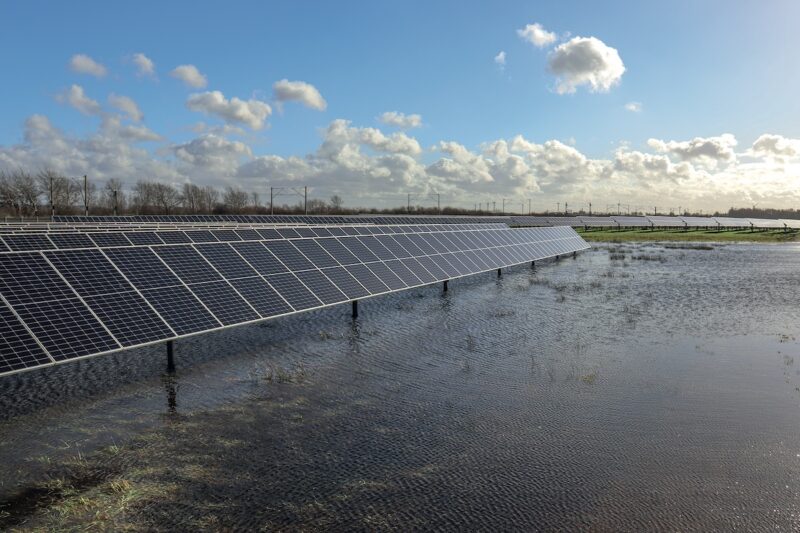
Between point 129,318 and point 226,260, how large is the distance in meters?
6.27

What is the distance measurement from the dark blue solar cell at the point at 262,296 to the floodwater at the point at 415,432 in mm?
1264

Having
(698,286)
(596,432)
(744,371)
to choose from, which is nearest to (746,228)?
(698,286)

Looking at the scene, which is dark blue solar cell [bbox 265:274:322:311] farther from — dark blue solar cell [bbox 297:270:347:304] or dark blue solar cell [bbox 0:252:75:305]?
dark blue solar cell [bbox 0:252:75:305]

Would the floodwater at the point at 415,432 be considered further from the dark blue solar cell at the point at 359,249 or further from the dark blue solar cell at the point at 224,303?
the dark blue solar cell at the point at 359,249

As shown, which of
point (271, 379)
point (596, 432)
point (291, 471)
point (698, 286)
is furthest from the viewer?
point (698, 286)

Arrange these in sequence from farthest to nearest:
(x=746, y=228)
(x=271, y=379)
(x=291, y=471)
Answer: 1. (x=746, y=228)
2. (x=271, y=379)
3. (x=291, y=471)

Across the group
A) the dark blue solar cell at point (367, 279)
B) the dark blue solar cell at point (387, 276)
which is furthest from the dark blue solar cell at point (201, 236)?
the dark blue solar cell at point (387, 276)

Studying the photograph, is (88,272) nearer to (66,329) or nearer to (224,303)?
(66,329)

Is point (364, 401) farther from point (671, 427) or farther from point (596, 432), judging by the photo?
point (671, 427)

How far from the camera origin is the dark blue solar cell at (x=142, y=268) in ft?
55.9

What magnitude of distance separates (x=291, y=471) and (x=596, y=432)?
6629mm

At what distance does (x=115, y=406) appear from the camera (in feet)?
42.3

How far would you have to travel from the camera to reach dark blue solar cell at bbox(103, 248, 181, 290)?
17.0m

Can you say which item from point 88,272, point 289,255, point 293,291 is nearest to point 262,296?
point 293,291
